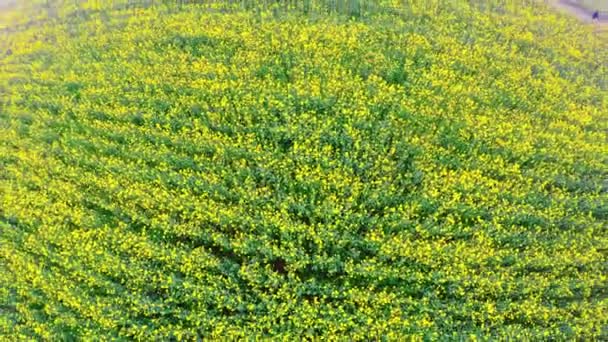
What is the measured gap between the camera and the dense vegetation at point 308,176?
22.7ft

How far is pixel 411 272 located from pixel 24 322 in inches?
242

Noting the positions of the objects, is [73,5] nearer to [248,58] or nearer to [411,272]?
[248,58]

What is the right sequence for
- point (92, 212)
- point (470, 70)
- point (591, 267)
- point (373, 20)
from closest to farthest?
1. point (591, 267)
2. point (92, 212)
3. point (470, 70)
4. point (373, 20)

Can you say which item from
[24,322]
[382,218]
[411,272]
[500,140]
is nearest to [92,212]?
[24,322]

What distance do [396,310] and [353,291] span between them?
2.26 feet

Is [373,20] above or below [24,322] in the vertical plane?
above

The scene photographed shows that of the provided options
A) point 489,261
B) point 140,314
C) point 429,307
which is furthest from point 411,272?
point 140,314

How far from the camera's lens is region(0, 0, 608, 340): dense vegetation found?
22.7 feet

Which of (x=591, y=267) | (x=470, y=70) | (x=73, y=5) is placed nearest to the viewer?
(x=591, y=267)

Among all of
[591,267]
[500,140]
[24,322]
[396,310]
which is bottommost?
[24,322]

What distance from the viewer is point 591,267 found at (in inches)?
283

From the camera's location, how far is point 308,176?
7844 mm

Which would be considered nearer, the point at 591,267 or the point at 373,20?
the point at 591,267

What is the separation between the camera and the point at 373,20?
1036cm
